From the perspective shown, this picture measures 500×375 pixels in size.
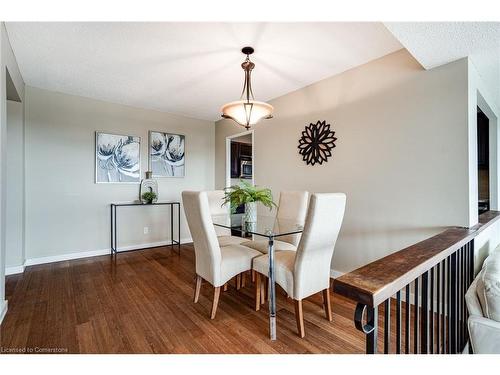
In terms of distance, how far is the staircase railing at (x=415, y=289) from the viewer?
779mm

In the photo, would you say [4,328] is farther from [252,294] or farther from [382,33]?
[382,33]

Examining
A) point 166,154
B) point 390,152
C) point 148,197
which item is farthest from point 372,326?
point 166,154

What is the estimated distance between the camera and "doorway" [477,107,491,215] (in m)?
3.06

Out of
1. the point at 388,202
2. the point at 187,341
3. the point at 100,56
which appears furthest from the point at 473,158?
the point at 100,56

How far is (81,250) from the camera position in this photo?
3.67 metres

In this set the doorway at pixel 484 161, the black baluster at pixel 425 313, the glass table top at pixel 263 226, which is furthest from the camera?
the doorway at pixel 484 161

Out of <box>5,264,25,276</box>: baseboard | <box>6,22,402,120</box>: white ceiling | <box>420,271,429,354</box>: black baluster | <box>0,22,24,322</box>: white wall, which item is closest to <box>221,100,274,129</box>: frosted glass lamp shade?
<box>6,22,402,120</box>: white ceiling

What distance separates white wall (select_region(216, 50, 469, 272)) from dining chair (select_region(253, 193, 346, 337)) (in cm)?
91

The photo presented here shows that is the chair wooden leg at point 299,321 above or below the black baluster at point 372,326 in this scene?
below

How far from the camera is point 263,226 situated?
7.36 feet

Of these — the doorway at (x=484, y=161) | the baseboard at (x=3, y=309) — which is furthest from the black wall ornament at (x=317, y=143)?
the baseboard at (x=3, y=309)

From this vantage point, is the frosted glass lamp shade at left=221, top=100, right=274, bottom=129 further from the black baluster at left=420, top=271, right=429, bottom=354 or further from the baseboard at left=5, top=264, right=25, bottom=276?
the baseboard at left=5, top=264, right=25, bottom=276

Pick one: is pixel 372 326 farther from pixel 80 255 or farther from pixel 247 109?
pixel 80 255

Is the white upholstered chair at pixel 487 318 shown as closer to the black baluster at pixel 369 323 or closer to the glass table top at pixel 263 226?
the black baluster at pixel 369 323
